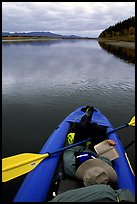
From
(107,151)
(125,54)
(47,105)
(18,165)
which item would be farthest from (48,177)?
(125,54)

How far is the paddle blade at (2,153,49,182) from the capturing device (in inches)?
147

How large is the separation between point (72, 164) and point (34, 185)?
0.66 meters

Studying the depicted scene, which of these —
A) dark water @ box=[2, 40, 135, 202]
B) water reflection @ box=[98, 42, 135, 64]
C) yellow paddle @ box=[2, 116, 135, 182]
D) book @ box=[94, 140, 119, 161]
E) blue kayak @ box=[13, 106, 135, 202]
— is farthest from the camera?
water reflection @ box=[98, 42, 135, 64]

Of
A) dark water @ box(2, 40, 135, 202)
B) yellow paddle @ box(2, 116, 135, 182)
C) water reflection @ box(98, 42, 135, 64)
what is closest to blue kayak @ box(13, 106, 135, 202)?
yellow paddle @ box(2, 116, 135, 182)

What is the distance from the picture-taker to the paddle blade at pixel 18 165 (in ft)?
12.3

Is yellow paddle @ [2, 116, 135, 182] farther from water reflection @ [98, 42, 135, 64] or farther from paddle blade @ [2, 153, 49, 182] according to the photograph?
water reflection @ [98, 42, 135, 64]

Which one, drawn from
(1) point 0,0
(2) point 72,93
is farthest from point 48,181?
(2) point 72,93

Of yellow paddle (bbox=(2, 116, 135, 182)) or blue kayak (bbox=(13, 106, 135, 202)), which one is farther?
yellow paddle (bbox=(2, 116, 135, 182))

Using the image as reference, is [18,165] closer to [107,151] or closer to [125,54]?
[107,151]

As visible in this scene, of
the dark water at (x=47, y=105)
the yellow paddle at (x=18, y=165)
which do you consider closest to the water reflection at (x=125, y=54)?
the dark water at (x=47, y=105)

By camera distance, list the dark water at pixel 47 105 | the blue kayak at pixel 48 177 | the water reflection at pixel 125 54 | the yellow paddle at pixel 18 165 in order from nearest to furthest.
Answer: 1. the blue kayak at pixel 48 177
2. the yellow paddle at pixel 18 165
3. the dark water at pixel 47 105
4. the water reflection at pixel 125 54

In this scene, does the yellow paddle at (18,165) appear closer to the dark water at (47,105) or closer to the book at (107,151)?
the dark water at (47,105)

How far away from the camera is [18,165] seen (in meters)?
3.88

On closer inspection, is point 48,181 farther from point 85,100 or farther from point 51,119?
point 85,100
